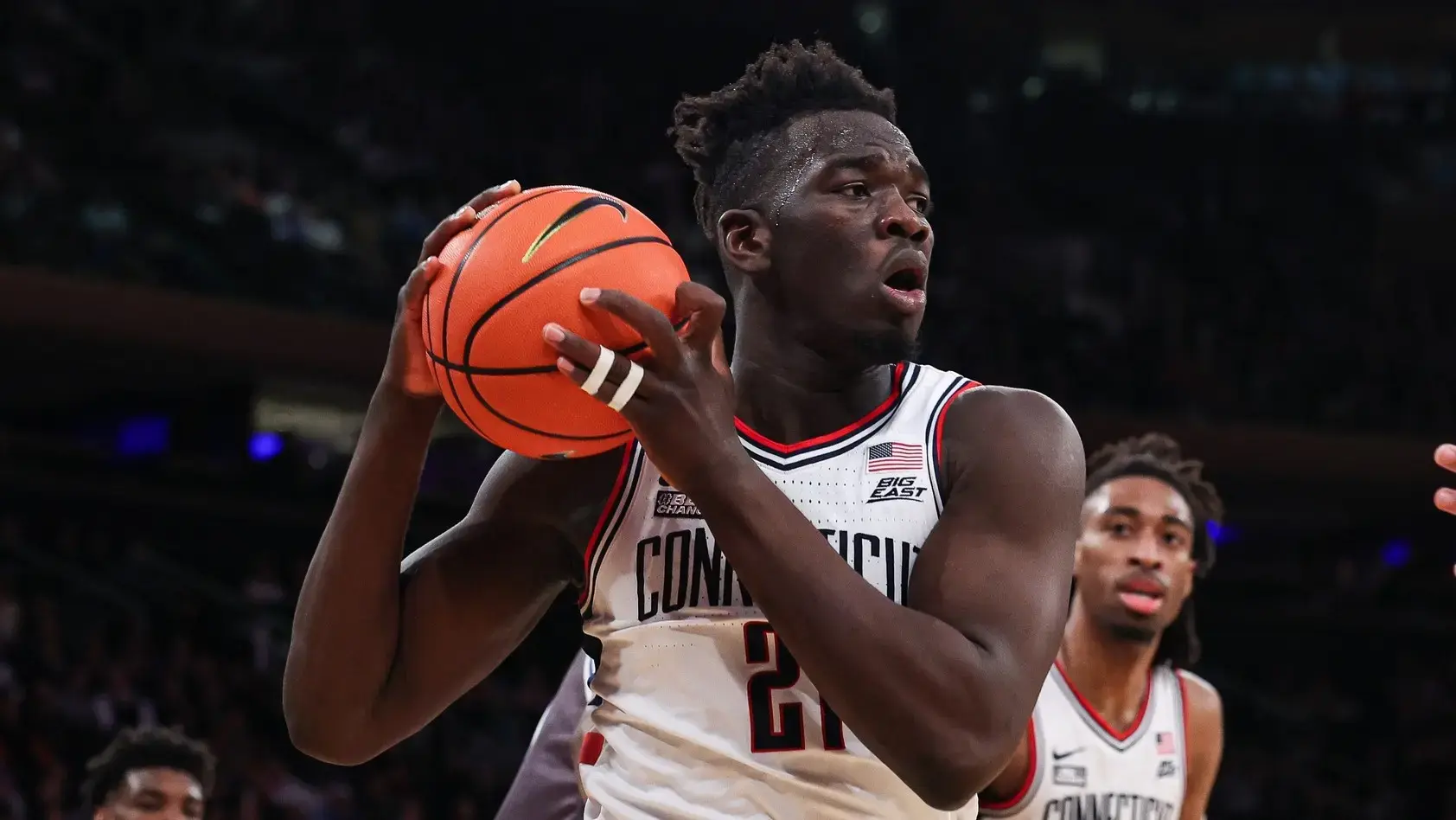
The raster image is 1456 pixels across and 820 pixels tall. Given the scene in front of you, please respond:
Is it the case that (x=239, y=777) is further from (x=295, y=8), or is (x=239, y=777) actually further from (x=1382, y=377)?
(x=1382, y=377)

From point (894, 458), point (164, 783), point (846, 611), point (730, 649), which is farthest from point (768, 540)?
point (164, 783)

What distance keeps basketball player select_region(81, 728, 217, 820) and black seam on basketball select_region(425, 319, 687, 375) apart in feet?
11.3

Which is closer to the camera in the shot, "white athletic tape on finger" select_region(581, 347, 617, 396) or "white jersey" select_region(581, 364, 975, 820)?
"white athletic tape on finger" select_region(581, 347, 617, 396)

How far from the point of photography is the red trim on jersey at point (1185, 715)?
15.2 feet

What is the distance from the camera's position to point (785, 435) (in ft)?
8.41

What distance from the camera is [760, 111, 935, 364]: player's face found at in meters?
2.45

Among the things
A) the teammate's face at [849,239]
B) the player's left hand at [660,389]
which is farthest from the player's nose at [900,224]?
the player's left hand at [660,389]

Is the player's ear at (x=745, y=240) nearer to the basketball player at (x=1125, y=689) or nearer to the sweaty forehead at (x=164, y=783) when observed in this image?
the basketball player at (x=1125, y=689)

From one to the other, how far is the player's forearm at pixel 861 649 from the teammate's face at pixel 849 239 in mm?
473

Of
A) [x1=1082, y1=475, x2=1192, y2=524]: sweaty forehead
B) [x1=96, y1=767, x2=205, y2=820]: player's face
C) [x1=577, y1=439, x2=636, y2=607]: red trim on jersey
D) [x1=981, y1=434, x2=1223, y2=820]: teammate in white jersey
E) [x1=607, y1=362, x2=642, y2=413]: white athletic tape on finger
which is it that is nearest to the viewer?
[x1=607, y1=362, x2=642, y2=413]: white athletic tape on finger

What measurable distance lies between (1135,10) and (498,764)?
43.9 feet

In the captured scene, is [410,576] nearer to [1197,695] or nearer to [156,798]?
[1197,695]

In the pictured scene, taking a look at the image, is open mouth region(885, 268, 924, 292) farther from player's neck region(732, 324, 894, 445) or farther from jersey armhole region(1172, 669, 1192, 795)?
jersey armhole region(1172, 669, 1192, 795)

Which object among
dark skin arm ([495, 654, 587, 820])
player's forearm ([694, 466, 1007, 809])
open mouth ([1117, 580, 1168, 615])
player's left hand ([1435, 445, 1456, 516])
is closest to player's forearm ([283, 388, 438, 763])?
player's forearm ([694, 466, 1007, 809])
